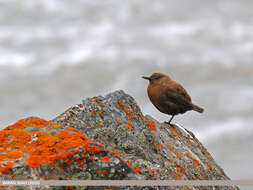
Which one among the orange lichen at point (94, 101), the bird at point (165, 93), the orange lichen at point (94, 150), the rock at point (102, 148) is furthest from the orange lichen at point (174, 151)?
the bird at point (165, 93)

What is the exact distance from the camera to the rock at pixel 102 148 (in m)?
3.94

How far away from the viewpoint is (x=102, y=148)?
4.15 metres

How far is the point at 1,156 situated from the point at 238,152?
14.5 m

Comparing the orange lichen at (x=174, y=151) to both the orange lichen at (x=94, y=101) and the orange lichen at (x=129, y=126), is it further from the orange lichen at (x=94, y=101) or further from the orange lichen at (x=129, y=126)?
the orange lichen at (x=94, y=101)

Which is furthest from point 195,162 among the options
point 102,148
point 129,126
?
point 102,148

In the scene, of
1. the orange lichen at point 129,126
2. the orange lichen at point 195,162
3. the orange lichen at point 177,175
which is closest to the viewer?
the orange lichen at point 177,175

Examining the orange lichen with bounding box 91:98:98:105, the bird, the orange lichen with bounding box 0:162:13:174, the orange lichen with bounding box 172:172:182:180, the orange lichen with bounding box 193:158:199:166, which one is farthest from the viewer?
the bird

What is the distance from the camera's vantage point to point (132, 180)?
4.01m

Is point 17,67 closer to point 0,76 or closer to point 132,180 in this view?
point 0,76

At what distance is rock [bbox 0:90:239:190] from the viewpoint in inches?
155

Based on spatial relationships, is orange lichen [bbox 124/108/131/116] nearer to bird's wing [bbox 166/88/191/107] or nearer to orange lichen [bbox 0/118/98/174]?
orange lichen [bbox 0/118/98/174]

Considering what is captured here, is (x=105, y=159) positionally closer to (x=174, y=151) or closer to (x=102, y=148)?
(x=102, y=148)

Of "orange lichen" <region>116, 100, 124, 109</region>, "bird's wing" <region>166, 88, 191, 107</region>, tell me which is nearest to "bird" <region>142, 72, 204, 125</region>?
"bird's wing" <region>166, 88, 191, 107</region>

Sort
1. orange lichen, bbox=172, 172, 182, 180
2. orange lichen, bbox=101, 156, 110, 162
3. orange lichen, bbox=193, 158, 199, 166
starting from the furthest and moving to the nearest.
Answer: orange lichen, bbox=193, 158, 199, 166
orange lichen, bbox=172, 172, 182, 180
orange lichen, bbox=101, 156, 110, 162
